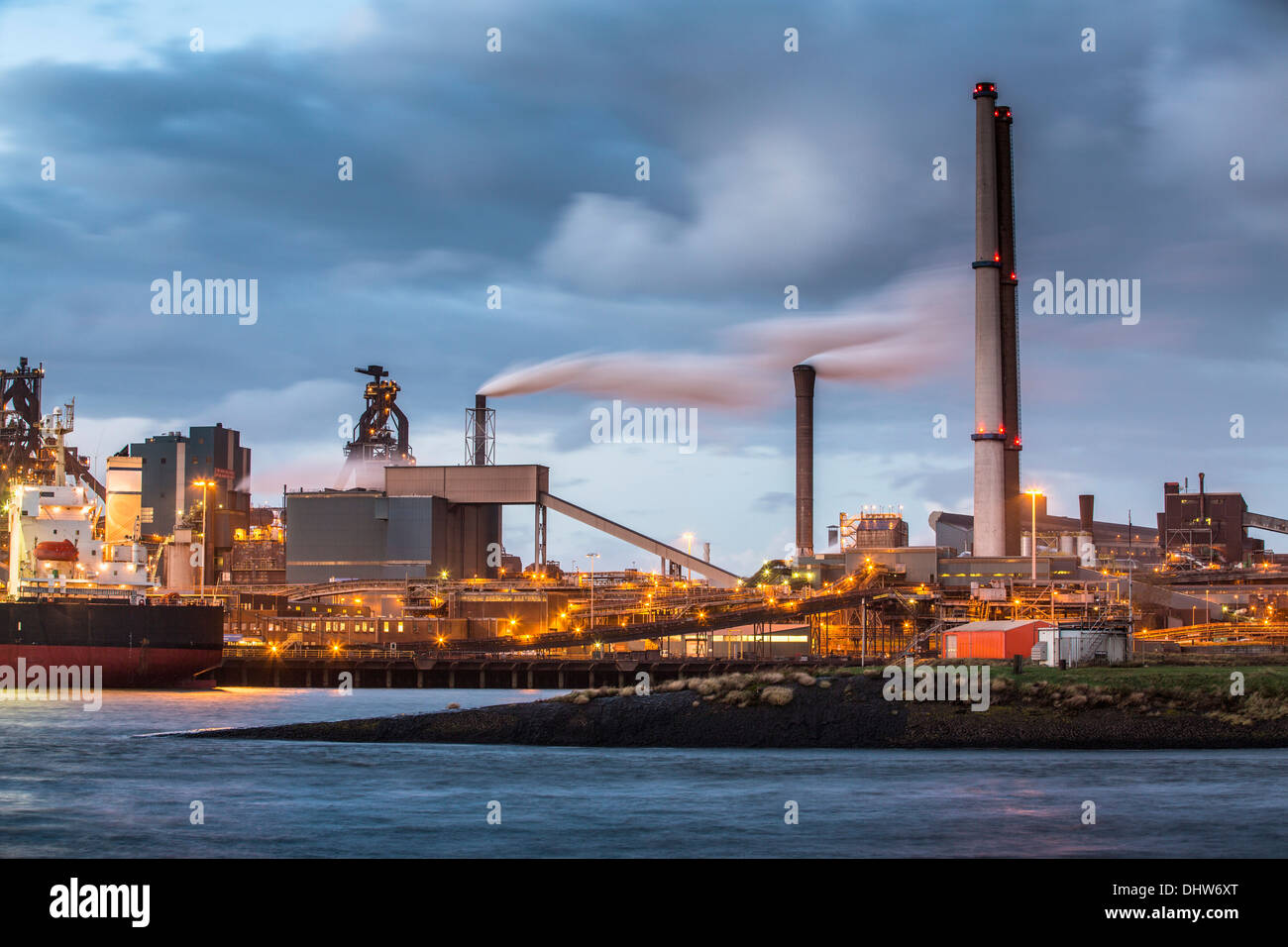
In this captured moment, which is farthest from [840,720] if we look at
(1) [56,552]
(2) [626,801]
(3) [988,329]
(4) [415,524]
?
(4) [415,524]

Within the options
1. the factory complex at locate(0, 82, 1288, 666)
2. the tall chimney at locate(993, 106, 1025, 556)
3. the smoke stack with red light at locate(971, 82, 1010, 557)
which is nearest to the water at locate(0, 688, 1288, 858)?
the factory complex at locate(0, 82, 1288, 666)

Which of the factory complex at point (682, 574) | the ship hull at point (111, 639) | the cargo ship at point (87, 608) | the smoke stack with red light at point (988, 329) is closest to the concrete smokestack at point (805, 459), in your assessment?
the factory complex at point (682, 574)

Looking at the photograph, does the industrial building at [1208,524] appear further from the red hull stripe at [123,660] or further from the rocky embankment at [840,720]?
the rocky embankment at [840,720]

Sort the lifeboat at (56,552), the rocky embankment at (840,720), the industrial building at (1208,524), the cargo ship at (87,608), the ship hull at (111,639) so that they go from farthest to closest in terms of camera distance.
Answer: the industrial building at (1208,524) < the lifeboat at (56,552) < the cargo ship at (87,608) < the ship hull at (111,639) < the rocky embankment at (840,720)

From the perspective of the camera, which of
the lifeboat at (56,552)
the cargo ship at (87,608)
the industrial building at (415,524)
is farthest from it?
the industrial building at (415,524)
